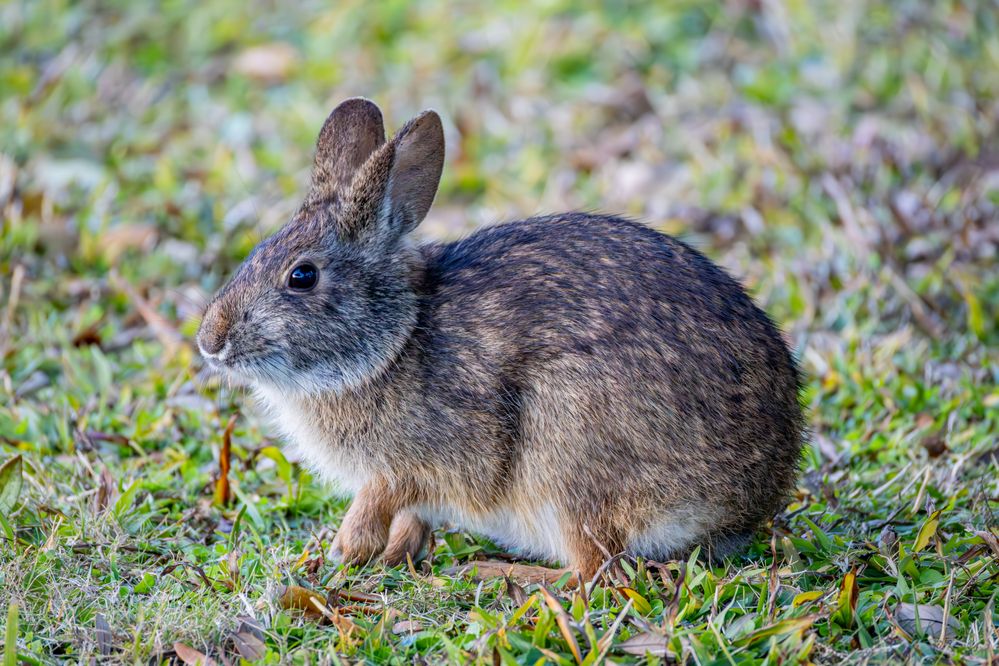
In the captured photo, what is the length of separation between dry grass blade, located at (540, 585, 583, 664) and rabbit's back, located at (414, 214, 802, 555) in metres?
0.60

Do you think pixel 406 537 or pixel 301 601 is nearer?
pixel 301 601

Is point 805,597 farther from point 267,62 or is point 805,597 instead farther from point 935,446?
point 267,62

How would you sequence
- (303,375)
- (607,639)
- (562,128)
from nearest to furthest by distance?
(607,639) → (303,375) → (562,128)

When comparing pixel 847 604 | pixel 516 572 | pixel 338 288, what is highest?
pixel 338 288

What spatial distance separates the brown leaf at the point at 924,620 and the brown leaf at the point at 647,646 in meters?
0.89

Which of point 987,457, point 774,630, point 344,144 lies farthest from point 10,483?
point 987,457

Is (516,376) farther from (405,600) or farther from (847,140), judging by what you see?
(847,140)

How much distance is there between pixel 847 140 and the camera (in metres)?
9.09

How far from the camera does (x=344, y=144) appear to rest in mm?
5609

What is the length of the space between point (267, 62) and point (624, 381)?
6637mm

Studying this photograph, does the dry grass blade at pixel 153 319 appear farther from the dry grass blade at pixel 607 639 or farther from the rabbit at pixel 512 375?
the dry grass blade at pixel 607 639

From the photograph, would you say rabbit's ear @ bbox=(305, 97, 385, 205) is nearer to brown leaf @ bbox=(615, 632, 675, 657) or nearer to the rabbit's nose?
the rabbit's nose

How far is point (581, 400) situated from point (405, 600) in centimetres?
101

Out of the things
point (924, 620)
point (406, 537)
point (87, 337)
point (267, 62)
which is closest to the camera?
point (924, 620)
